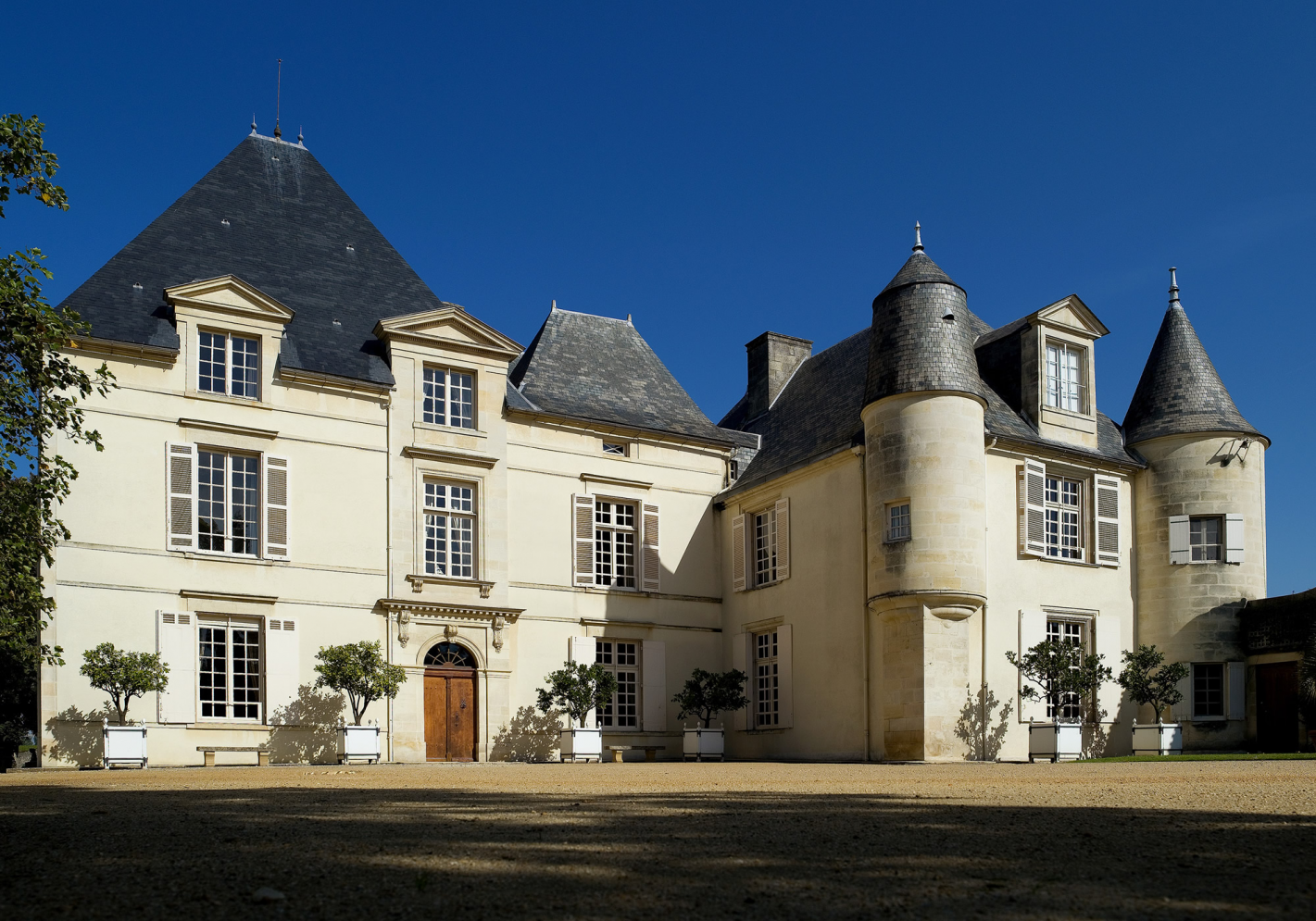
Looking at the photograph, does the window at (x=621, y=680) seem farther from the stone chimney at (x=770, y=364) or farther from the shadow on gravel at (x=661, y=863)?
the shadow on gravel at (x=661, y=863)

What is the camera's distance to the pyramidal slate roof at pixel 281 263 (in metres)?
19.3

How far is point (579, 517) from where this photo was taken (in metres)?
22.3

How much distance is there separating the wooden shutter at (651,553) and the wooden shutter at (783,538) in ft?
7.31

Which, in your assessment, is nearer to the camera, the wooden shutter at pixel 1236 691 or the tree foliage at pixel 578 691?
the tree foliage at pixel 578 691

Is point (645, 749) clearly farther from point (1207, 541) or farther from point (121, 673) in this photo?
point (1207, 541)

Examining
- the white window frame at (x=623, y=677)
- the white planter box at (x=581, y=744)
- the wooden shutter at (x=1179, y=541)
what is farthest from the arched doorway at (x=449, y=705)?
the wooden shutter at (x=1179, y=541)

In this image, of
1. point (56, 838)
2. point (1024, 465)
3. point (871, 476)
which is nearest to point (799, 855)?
point (56, 838)

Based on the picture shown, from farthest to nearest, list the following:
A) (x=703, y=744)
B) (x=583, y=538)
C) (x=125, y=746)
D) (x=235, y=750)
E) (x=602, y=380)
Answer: (x=602, y=380) < (x=583, y=538) < (x=703, y=744) < (x=235, y=750) < (x=125, y=746)

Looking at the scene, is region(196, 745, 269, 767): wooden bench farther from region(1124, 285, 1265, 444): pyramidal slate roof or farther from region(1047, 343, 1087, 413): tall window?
region(1124, 285, 1265, 444): pyramidal slate roof

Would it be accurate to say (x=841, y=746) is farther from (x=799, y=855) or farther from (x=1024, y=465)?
(x=799, y=855)

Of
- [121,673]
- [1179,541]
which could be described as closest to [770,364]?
[1179,541]

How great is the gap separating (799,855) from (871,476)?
14.7m

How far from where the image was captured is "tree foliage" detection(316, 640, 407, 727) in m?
18.8

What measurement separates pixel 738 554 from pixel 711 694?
2.76 meters
